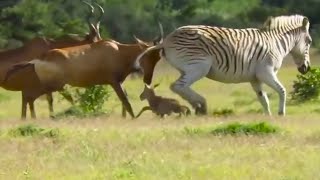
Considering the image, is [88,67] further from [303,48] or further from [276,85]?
[303,48]

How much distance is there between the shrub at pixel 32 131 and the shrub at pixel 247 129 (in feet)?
7.20

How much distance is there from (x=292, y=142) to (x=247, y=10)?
46.4 metres

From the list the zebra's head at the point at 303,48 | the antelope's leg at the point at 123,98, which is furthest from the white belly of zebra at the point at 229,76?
the antelope's leg at the point at 123,98

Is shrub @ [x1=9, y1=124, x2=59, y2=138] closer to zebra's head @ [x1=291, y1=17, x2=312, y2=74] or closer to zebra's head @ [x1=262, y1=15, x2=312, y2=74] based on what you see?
zebra's head @ [x1=262, y1=15, x2=312, y2=74]

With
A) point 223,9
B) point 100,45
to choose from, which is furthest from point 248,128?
point 223,9

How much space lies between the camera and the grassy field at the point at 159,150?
36.3 feet

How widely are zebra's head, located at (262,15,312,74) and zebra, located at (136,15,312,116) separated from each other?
208 millimetres

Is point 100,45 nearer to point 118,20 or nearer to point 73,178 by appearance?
point 73,178

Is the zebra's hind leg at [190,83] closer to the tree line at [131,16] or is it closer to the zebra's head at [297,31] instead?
the zebra's head at [297,31]

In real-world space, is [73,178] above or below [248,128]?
above

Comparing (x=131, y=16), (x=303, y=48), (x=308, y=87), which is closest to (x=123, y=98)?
(x=303, y=48)

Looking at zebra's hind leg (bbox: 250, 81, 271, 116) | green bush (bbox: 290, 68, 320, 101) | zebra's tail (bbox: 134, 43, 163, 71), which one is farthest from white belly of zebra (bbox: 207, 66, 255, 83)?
green bush (bbox: 290, 68, 320, 101)

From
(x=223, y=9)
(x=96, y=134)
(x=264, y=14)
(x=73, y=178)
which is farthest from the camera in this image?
(x=223, y=9)

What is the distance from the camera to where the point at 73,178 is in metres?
10.9
